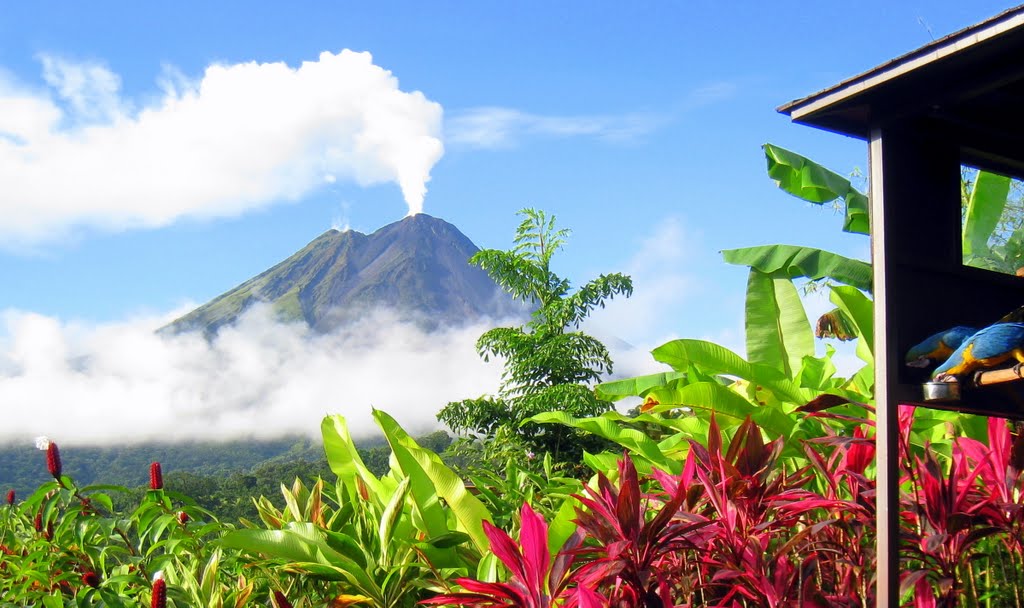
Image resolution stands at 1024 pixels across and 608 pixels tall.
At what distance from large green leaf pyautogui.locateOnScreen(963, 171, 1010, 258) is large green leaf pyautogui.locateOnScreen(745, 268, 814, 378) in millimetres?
1425

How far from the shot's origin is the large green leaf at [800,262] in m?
5.02

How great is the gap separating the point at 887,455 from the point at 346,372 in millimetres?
188305

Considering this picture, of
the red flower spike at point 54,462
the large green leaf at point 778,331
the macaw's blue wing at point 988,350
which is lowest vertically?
the red flower spike at point 54,462

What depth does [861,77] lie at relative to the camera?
7.14 feet

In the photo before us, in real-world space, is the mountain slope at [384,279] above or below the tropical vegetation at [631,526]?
above

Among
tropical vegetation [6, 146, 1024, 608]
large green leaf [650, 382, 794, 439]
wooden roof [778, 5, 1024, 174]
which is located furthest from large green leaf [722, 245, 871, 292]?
wooden roof [778, 5, 1024, 174]

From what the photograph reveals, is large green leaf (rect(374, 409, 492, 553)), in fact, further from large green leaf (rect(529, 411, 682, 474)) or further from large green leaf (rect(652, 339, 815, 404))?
large green leaf (rect(652, 339, 815, 404))

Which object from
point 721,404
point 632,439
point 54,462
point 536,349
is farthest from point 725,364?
point 536,349

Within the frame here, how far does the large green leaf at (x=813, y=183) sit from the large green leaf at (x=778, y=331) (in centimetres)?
98

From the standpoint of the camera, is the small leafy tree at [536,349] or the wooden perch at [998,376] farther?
the small leafy tree at [536,349]

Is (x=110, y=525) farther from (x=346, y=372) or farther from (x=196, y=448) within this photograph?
(x=346, y=372)

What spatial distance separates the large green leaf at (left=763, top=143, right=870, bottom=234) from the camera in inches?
219

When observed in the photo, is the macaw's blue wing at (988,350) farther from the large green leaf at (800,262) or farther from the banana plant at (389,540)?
the large green leaf at (800,262)

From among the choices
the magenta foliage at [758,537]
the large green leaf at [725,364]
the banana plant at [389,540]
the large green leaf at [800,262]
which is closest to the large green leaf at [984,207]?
the large green leaf at [800,262]
